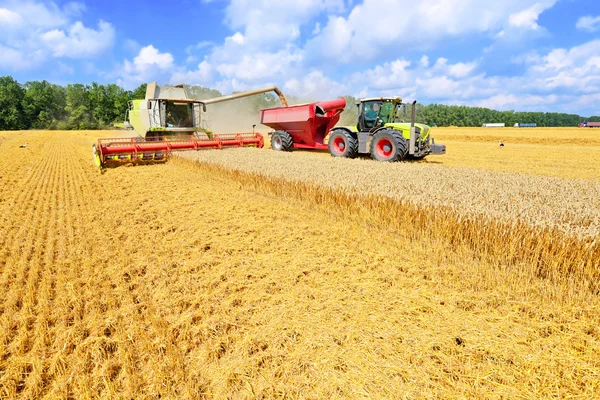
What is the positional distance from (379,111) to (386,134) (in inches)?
39.7

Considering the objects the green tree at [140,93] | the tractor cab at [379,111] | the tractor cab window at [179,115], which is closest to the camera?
the tractor cab at [379,111]

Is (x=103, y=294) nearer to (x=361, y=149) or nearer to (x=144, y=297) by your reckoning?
(x=144, y=297)

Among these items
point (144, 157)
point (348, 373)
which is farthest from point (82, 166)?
point (348, 373)

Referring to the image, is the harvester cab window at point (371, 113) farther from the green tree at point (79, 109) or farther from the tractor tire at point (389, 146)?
the green tree at point (79, 109)

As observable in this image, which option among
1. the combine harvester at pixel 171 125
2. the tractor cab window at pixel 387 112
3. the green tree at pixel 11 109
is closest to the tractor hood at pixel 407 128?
the tractor cab window at pixel 387 112

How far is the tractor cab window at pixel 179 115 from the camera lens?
13836 mm

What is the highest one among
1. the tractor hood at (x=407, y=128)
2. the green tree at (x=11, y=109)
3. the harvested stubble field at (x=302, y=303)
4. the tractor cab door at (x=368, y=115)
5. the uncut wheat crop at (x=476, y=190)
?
the green tree at (x=11, y=109)

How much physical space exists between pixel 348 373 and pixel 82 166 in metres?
12.1

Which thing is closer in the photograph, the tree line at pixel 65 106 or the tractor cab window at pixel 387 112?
the tractor cab window at pixel 387 112

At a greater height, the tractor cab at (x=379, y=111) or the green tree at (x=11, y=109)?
the green tree at (x=11, y=109)

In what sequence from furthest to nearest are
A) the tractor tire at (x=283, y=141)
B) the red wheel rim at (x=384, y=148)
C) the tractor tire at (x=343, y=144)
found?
the tractor tire at (x=283, y=141) < the tractor tire at (x=343, y=144) < the red wheel rim at (x=384, y=148)

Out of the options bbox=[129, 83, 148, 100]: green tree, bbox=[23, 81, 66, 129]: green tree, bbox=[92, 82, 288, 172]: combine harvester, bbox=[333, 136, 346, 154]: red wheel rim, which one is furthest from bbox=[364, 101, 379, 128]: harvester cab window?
bbox=[23, 81, 66, 129]: green tree

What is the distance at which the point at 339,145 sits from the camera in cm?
1175

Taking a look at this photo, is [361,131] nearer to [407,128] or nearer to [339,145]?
[339,145]
